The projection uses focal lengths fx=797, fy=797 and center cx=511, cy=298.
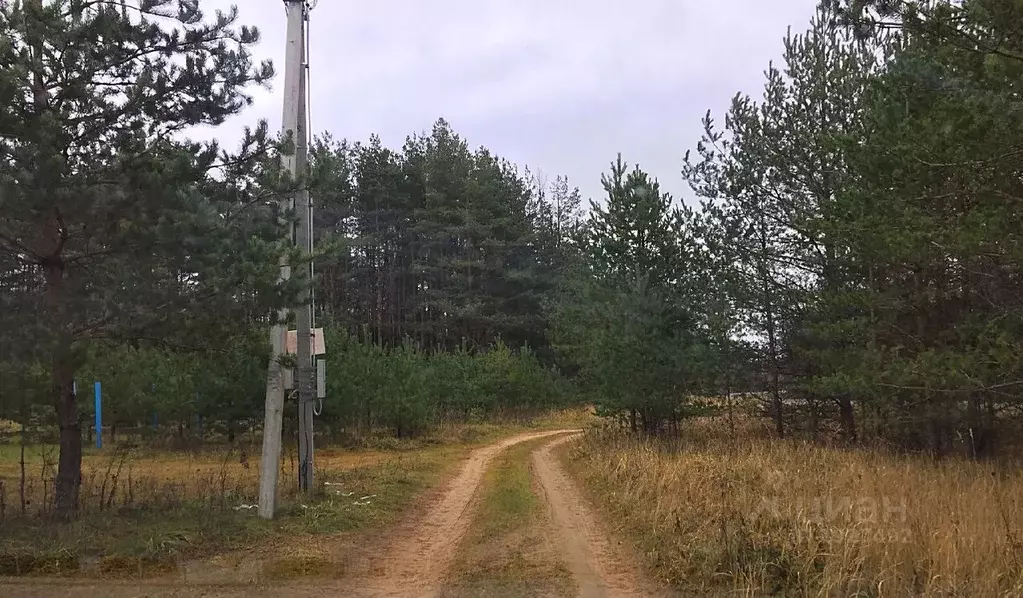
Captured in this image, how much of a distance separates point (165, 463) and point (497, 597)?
14972 millimetres

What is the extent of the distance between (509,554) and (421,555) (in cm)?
95

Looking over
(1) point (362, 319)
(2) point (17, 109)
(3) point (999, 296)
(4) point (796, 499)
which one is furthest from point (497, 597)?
(1) point (362, 319)

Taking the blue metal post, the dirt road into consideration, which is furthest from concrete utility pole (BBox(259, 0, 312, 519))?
the blue metal post

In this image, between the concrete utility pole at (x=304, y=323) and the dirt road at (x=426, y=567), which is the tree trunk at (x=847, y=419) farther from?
the concrete utility pole at (x=304, y=323)

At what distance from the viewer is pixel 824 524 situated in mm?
7023

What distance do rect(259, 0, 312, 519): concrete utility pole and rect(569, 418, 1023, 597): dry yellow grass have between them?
4.41 meters

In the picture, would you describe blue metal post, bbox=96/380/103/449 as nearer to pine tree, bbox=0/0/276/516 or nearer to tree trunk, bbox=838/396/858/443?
pine tree, bbox=0/0/276/516

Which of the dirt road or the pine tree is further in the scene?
the pine tree

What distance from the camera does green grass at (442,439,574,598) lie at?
692 cm

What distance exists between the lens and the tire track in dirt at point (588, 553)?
6.88 meters

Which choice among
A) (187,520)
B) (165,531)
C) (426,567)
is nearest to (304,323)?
(187,520)

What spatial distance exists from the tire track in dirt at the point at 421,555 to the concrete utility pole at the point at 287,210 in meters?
1.73

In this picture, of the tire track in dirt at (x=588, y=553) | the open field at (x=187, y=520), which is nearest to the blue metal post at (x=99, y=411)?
the open field at (x=187, y=520)

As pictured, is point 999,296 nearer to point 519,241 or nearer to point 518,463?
point 518,463
